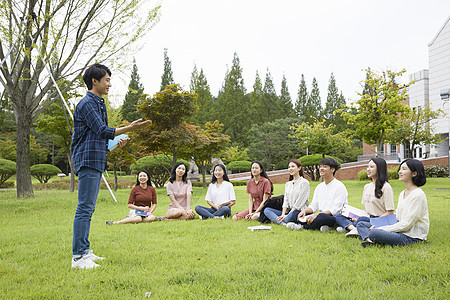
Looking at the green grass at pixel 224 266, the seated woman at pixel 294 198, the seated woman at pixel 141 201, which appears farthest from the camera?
the seated woman at pixel 141 201

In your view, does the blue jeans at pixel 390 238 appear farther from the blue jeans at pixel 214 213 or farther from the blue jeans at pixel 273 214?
the blue jeans at pixel 214 213

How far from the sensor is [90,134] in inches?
123

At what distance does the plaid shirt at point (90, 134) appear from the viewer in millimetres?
3039

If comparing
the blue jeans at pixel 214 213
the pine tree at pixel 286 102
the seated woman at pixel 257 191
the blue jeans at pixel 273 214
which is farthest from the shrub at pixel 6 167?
the pine tree at pixel 286 102

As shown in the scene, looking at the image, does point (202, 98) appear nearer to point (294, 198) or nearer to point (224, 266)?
point (294, 198)

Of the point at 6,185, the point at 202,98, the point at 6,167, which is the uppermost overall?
the point at 202,98

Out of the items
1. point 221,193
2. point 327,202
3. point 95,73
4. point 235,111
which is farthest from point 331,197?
point 235,111

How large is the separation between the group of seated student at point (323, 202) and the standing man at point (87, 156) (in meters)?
2.77

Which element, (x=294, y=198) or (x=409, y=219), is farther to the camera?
(x=294, y=198)

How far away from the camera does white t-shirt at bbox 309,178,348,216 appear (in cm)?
475

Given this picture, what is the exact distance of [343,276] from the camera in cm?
267

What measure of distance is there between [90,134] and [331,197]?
3.40 m

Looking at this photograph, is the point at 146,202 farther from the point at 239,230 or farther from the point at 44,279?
the point at 44,279

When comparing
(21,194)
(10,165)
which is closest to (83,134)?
(21,194)
